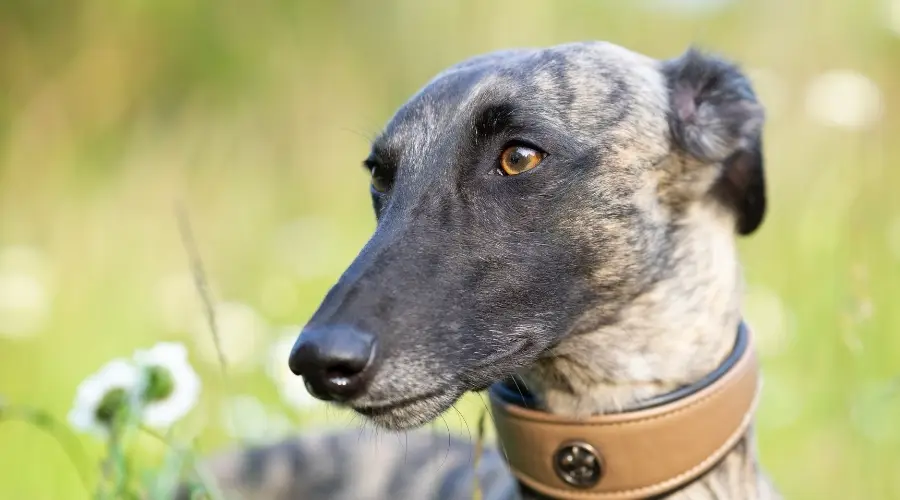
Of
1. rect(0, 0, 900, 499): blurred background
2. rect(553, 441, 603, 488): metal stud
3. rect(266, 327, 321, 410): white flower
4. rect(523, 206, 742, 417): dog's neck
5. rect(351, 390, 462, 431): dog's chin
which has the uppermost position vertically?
rect(351, 390, 462, 431): dog's chin

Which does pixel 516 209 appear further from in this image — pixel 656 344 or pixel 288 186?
pixel 288 186

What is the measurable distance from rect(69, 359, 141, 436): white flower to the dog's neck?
104 centimetres

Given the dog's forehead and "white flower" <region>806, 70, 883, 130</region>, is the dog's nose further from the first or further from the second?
"white flower" <region>806, 70, 883, 130</region>

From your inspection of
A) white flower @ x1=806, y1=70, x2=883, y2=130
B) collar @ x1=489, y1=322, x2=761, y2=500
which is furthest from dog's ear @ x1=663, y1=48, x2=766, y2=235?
white flower @ x1=806, y1=70, x2=883, y2=130

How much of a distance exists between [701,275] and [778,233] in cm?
264

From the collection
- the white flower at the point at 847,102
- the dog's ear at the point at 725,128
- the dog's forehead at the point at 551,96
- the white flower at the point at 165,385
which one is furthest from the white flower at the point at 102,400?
the white flower at the point at 847,102

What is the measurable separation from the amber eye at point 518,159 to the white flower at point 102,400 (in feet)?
3.47

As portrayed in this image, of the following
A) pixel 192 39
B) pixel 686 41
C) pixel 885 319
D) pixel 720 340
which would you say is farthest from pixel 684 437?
pixel 192 39

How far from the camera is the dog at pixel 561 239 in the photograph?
2221 mm

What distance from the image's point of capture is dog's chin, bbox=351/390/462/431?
216 cm

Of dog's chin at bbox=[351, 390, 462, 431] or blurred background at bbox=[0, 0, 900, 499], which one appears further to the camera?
blurred background at bbox=[0, 0, 900, 499]

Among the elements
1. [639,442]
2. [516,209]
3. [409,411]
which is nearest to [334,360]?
[409,411]

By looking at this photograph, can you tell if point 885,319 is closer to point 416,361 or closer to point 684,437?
point 684,437

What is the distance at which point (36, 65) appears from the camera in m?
7.10
